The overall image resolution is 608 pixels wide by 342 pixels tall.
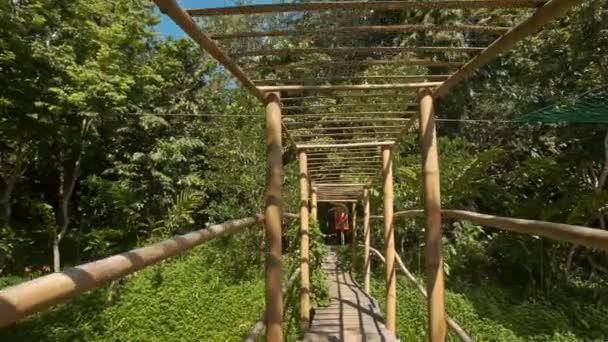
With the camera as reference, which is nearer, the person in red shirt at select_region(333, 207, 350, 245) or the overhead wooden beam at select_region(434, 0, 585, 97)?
the overhead wooden beam at select_region(434, 0, 585, 97)

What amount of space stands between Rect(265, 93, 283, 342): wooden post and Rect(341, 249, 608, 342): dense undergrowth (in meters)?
4.47

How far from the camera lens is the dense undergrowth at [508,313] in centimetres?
662

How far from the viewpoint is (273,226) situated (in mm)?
2201

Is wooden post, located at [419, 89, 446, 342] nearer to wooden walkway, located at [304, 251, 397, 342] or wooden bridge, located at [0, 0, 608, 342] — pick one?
wooden bridge, located at [0, 0, 608, 342]

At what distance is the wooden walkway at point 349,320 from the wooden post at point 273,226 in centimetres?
171

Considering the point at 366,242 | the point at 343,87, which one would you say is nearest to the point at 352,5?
the point at 343,87

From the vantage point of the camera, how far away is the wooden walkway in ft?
12.7

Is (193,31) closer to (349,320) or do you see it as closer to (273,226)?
(273,226)

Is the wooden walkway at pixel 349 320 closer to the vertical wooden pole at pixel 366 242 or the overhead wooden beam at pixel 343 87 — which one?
the vertical wooden pole at pixel 366 242

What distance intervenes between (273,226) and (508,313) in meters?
6.26

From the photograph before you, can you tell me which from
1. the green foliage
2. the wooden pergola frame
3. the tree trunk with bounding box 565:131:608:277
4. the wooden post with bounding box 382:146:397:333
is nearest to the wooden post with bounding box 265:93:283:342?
the wooden pergola frame

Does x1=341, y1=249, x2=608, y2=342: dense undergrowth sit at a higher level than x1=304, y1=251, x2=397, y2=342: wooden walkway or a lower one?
lower

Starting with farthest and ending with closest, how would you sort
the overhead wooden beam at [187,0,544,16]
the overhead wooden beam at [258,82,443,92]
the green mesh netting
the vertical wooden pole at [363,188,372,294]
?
the vertical wooden pole at [363,188,372,294] → the green mesh netting → the overhead wooden beam at [258,82,443,92] → the overhead wooden beam at [187,0,544,16]

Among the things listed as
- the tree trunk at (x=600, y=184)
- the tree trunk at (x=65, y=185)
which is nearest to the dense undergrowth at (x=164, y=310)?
the tree trunk at (x=65, y=185)
